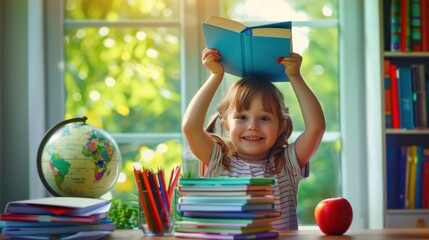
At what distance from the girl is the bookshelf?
154 centimetres

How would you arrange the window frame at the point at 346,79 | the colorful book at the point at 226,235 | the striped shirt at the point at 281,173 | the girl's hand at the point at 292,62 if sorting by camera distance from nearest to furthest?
the colorful book at the point at 226,235
the girl's hand at the point at 292,62
the striped shirt at the point at 281,173
the window frame at the point at 346,79

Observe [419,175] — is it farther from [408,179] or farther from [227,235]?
[227,235]

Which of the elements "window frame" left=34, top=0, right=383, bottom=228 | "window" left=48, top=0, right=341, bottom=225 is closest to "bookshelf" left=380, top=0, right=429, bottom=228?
"window frame" left=34, top=0, right=383, bottom=228

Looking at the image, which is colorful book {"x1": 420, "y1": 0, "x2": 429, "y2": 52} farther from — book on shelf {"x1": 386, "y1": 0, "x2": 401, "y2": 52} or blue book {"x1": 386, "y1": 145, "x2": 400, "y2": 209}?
blue book {"x1": 386, "y1": 145, "x2": 400, "y2": 209}

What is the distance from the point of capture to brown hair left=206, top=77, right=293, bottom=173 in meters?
2.05

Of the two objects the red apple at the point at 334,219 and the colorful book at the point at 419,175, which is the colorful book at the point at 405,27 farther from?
the red apple at the point at 334,219

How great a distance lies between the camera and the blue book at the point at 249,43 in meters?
1.81

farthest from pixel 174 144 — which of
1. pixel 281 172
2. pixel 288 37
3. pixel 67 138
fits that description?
pixel 288 37

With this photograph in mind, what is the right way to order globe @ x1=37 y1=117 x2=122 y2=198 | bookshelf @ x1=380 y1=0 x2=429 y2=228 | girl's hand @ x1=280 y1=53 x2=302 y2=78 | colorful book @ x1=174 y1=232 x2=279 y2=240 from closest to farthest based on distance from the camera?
1. colorful book @ x1=174 y1=232 x2=279 y2=240
2. girl's hand @ x1=280 y1=53 x2=302 y2=78
3. globe @ x1=37 y1=117 x2=122 y2=198
4. bookshelf @ x1=380 y1=0 x2=429 y2=228

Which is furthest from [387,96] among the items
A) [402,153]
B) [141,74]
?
[141,74]

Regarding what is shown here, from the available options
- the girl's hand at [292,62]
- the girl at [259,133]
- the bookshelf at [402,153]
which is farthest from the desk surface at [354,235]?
the bookshelf at [402,153]

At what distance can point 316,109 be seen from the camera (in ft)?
6.61

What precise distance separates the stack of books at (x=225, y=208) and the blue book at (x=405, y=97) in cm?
222

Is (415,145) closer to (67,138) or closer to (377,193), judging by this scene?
(377,193)
